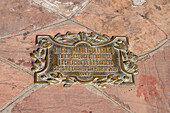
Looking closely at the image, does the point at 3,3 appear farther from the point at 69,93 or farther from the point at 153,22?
the point at 153,22

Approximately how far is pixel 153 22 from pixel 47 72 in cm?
185

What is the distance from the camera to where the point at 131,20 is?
10.4 feet

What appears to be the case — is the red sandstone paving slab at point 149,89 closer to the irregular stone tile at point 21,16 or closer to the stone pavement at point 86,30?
the stone pavement at point 86,30

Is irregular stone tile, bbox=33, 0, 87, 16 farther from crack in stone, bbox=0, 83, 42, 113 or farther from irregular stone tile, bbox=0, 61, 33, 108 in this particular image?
crack in stone, bbox=0, 83, 42, 113

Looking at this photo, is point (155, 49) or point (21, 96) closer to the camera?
point (21, 96)

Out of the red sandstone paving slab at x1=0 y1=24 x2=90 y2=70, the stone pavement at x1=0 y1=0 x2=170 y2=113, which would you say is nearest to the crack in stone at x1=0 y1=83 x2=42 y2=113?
the stone pavement at x1=0 y1=0 x2=170 y2=113

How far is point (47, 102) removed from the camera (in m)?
2.40

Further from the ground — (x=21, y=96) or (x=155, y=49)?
(x=155, y=49)

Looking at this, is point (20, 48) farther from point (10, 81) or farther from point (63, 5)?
point (63, 5)

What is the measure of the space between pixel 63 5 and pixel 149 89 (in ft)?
5.88

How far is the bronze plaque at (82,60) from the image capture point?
2537 mm

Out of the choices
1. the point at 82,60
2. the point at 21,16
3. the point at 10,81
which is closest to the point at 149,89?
the point at 82,60

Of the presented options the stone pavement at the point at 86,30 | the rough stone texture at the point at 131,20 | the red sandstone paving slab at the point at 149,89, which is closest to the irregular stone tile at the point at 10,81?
the stone pavement at the point at 86,30

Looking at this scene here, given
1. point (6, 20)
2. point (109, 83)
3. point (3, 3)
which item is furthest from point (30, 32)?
point (109, 83)
